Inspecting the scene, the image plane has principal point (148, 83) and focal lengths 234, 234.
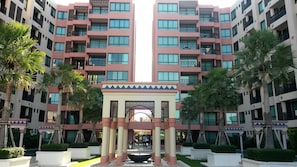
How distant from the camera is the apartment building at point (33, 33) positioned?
111 ft

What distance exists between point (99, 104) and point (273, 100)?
24.5m

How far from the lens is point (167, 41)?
155 feet

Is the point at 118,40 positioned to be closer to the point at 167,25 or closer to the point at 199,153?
the point at 167,25

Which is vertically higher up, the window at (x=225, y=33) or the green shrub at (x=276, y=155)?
the window at (x=225, y=33)

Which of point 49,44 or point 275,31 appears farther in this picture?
point 49,44

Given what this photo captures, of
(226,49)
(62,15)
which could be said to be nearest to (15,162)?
(62,15)

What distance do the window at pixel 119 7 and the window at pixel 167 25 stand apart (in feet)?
23.8

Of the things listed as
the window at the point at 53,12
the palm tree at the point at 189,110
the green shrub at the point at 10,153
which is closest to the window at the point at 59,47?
the window at the point at 53,12

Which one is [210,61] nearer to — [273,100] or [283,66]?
[273,100]

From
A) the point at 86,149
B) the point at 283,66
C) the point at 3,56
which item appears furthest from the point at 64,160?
the point at 283,66

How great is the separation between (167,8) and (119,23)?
34.6ft

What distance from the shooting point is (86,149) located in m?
27.6

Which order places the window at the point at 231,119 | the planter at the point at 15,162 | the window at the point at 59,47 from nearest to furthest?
the planter at the point at 15,162 → the window at the point at 231,119 → the window at the point at 59,47

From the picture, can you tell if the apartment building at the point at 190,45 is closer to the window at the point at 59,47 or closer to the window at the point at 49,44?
the window at the point at 59,47
